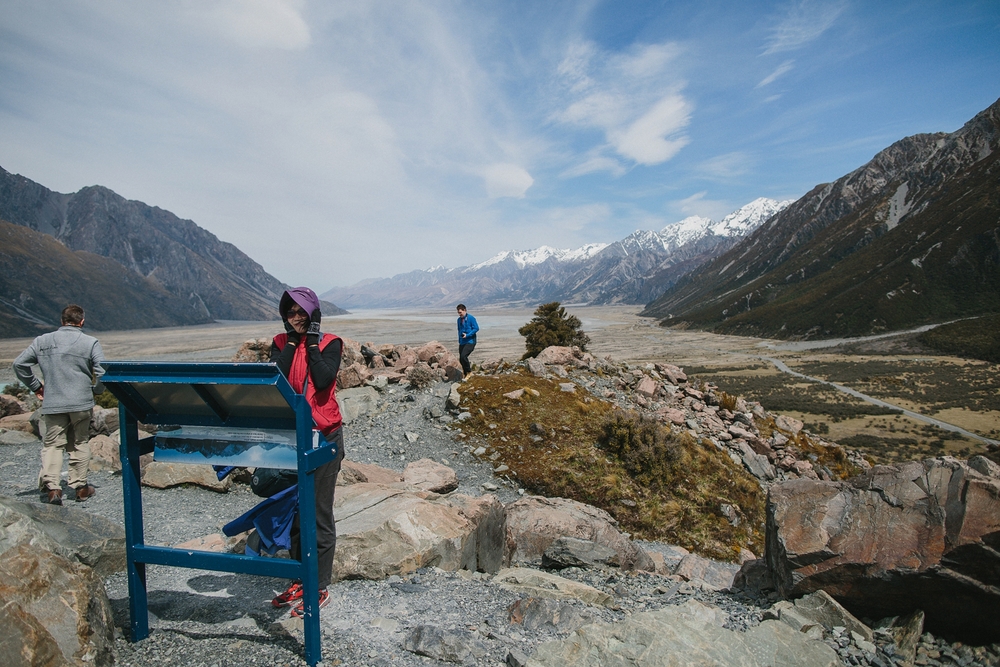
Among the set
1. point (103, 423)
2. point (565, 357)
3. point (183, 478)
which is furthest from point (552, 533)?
point (565, 357)

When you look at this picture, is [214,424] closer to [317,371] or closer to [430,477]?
[317,371]

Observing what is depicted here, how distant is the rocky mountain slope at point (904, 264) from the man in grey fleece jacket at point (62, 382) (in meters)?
141

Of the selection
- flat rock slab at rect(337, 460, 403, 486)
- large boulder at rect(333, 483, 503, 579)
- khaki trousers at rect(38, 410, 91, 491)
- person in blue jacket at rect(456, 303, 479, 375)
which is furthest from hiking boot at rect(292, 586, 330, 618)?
person in blue jacket at rect(456, 303, 479, 375)

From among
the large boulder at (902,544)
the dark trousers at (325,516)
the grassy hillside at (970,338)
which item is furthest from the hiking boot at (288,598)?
the grassy hillside at (970,338)

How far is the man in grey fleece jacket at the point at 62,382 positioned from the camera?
277 inches

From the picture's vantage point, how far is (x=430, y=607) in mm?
5059

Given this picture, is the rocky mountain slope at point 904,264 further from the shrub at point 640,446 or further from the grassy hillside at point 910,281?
the shrub at point 640,446

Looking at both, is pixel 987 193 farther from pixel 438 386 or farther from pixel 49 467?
pixel 49 467

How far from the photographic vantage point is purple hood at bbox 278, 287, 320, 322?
4121 millimetres

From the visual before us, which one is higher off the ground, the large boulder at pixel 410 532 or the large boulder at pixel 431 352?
the large boulder at pixel 431 352

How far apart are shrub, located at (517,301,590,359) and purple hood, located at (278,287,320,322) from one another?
22464 mm

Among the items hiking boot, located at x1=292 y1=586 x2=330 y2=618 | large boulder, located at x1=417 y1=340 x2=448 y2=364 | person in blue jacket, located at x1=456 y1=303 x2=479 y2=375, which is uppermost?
person in blue jacket, located at x1=456 y1=303 x2=479 y2=375

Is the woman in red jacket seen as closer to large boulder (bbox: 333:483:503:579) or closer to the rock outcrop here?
large boulder (bbox: 333:483:503:579)

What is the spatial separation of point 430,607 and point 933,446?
44.3m
